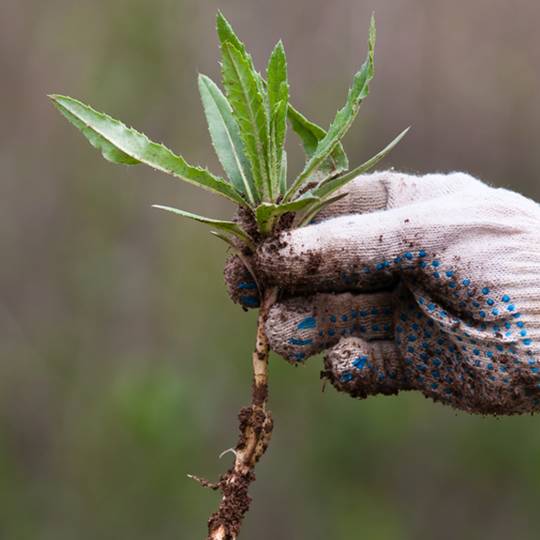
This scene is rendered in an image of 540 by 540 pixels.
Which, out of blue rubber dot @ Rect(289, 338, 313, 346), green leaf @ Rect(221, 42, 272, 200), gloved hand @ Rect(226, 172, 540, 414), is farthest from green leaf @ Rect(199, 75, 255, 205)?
blue rubber dot @ Rect(289, 338, 313, 346)

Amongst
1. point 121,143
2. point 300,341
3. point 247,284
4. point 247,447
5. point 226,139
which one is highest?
point 226,139

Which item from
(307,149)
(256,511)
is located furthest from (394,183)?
(256,511)

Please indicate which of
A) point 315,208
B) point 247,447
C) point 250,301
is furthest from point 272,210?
point 247,447

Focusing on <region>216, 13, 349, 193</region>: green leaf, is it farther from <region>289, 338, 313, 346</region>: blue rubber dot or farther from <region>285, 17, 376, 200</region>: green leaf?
<region>289, 338, 313, 346</region>: blue rubber dot

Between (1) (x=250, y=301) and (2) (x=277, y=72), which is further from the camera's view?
(1) (x=250, y=301)

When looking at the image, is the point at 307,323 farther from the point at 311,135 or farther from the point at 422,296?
the point at 311,135

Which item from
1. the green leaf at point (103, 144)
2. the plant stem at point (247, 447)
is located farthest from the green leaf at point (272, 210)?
the green leaf at point (103, 144)
